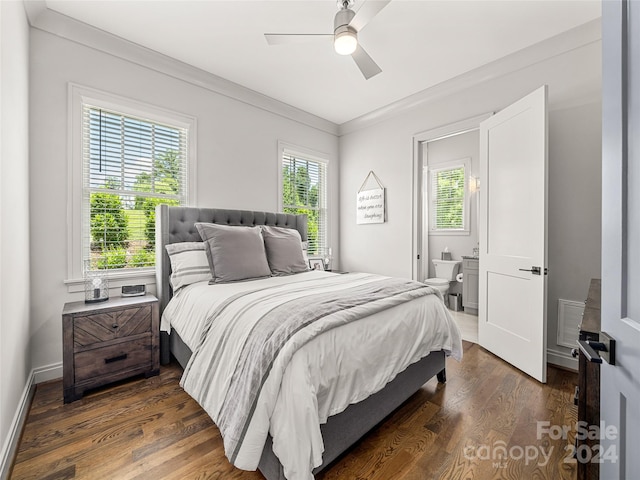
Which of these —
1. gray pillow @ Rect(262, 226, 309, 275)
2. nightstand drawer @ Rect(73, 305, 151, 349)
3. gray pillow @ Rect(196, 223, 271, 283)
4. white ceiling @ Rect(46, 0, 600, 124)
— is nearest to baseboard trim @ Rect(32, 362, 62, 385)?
nightstand drawer @ Rect(73, 305, 151, 349)

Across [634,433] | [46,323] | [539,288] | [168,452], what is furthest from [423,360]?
[46,323]

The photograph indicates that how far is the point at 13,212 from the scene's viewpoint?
170 cm

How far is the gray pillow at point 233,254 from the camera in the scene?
2459 millimetres

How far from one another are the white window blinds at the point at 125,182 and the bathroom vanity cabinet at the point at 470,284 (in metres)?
4.02

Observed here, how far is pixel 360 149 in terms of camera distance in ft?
14.5

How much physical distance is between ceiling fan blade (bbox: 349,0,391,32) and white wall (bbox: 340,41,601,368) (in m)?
1.89

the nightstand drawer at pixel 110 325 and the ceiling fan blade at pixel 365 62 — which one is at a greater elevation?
the ceiling fan blade at pixel 365 62

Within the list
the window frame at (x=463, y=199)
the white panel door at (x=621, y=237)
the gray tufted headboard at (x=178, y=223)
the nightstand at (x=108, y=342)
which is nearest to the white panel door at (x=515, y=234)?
the white panel door at (x=621, y=237)

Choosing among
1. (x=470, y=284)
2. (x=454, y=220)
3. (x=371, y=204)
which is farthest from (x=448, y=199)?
(x=371, y=204)

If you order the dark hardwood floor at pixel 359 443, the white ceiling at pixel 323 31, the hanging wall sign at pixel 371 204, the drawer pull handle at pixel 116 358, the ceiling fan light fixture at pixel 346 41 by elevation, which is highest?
the white ceiling at pixel 323 31

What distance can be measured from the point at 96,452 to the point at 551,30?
4.46 metres

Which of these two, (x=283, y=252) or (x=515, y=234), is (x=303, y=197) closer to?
(x=283, y=252)

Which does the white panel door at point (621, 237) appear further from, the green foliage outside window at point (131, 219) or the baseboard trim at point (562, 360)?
the green foliage outside window at point (131, 219)

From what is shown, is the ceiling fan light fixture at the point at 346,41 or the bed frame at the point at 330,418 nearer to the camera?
the bed frame at the point at 330,418
